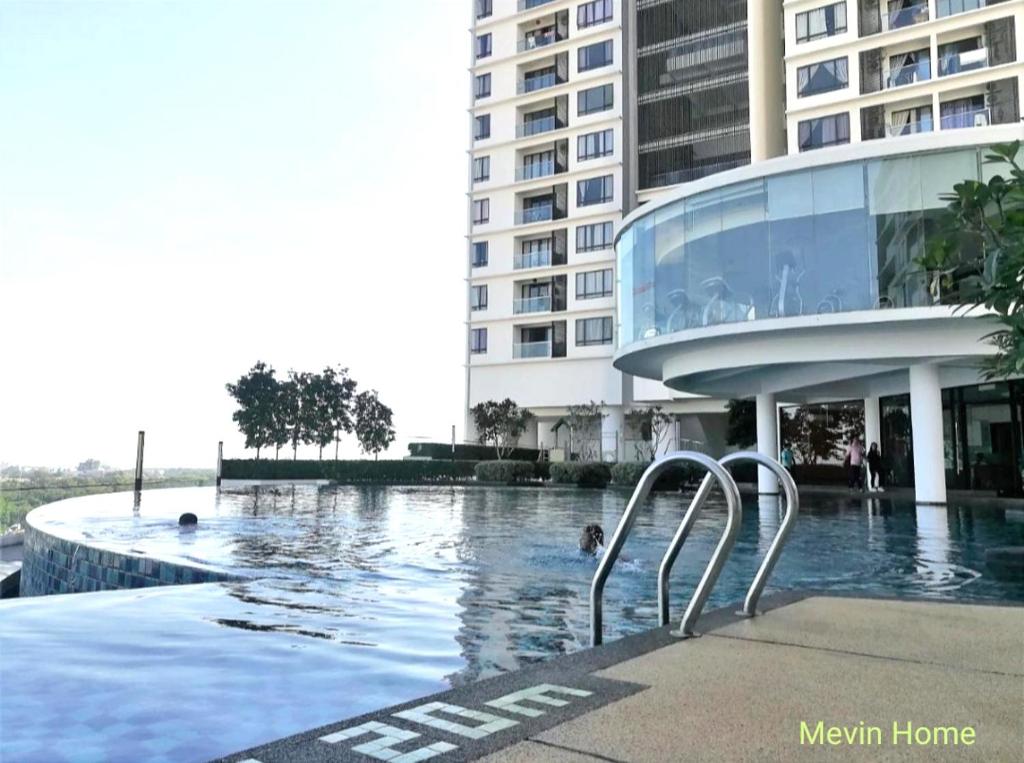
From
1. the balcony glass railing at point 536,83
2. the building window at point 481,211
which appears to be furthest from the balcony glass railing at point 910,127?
the building window at point 481,211

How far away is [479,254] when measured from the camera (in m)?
52.6

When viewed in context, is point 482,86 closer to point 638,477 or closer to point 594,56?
point 594,56

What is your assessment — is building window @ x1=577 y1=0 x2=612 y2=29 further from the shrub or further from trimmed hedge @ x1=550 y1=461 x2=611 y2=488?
trimmed hedge @ x1=550 y1=461 x2=611 y2=488

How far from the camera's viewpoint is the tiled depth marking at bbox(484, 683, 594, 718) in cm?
265

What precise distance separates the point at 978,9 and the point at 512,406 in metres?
28.9

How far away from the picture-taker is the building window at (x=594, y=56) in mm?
48406

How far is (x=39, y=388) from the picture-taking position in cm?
2022

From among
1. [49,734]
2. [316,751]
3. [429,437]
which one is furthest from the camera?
[429,437]

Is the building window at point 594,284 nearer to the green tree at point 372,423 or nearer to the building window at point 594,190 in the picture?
the building window at point 594,190

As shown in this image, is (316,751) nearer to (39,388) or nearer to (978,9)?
(39,388)

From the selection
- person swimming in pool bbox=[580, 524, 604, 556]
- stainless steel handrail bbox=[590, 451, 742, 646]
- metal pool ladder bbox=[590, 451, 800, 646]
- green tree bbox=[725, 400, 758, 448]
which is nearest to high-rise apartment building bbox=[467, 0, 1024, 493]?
green tree bbox=[725, 400, 758, 448]

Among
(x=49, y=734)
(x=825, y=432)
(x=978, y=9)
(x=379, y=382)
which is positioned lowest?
(x=49, y=734)

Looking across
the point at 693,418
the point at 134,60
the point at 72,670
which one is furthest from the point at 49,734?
the point at 693,418

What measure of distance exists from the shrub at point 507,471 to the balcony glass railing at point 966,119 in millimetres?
24770
